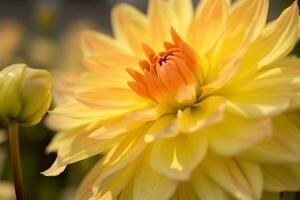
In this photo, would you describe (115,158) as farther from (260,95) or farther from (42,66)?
(42,66)

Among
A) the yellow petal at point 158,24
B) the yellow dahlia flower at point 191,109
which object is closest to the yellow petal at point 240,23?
the yellow dahlia flower at point 191,109

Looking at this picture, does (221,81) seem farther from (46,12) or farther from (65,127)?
(46,12)

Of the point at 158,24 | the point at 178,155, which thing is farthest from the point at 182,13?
the point at 178,155

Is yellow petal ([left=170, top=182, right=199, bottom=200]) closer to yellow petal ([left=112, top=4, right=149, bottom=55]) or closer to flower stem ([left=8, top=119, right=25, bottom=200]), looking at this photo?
flower stem ([left=8, top=119, right=25, bottom=200])

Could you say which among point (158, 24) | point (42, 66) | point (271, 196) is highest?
point (158, 24)

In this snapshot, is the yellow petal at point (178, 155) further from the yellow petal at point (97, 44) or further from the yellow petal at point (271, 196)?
the yellow petal at point (97, 44)
